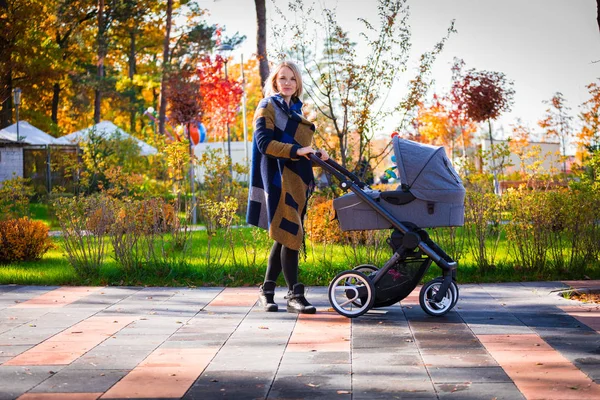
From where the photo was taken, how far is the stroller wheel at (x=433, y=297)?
6.66 m

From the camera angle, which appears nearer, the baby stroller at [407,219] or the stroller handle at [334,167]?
the baby stroller at [407,219]

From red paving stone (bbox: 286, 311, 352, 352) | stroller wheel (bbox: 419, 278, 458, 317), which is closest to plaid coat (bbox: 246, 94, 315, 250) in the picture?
red paving stone (bbox: 286, 311, 352, 352)

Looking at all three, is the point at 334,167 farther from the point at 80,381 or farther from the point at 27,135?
the point at 27,135

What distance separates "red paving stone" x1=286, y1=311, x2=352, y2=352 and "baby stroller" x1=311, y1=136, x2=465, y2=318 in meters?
0.16

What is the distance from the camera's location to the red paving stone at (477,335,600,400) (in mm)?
4239

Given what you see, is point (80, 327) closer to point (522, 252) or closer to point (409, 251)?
point (409, 251)

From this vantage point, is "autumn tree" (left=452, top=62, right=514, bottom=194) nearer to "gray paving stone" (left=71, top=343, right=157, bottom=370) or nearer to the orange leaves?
the orange leaves

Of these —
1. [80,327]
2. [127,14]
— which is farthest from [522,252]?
[127,14]

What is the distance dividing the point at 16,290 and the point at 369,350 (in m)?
4.58

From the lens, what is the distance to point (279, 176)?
6.99m

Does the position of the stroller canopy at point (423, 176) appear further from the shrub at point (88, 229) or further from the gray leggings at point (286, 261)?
the shrub at point (88, 229)

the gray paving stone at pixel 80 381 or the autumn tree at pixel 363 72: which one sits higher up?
the autumn tree at pixel 363 72

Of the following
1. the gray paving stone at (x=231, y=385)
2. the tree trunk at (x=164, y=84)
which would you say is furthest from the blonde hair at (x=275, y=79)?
the tree trunk at (x=164, y=84)

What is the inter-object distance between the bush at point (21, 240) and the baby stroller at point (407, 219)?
5375 millimetres
